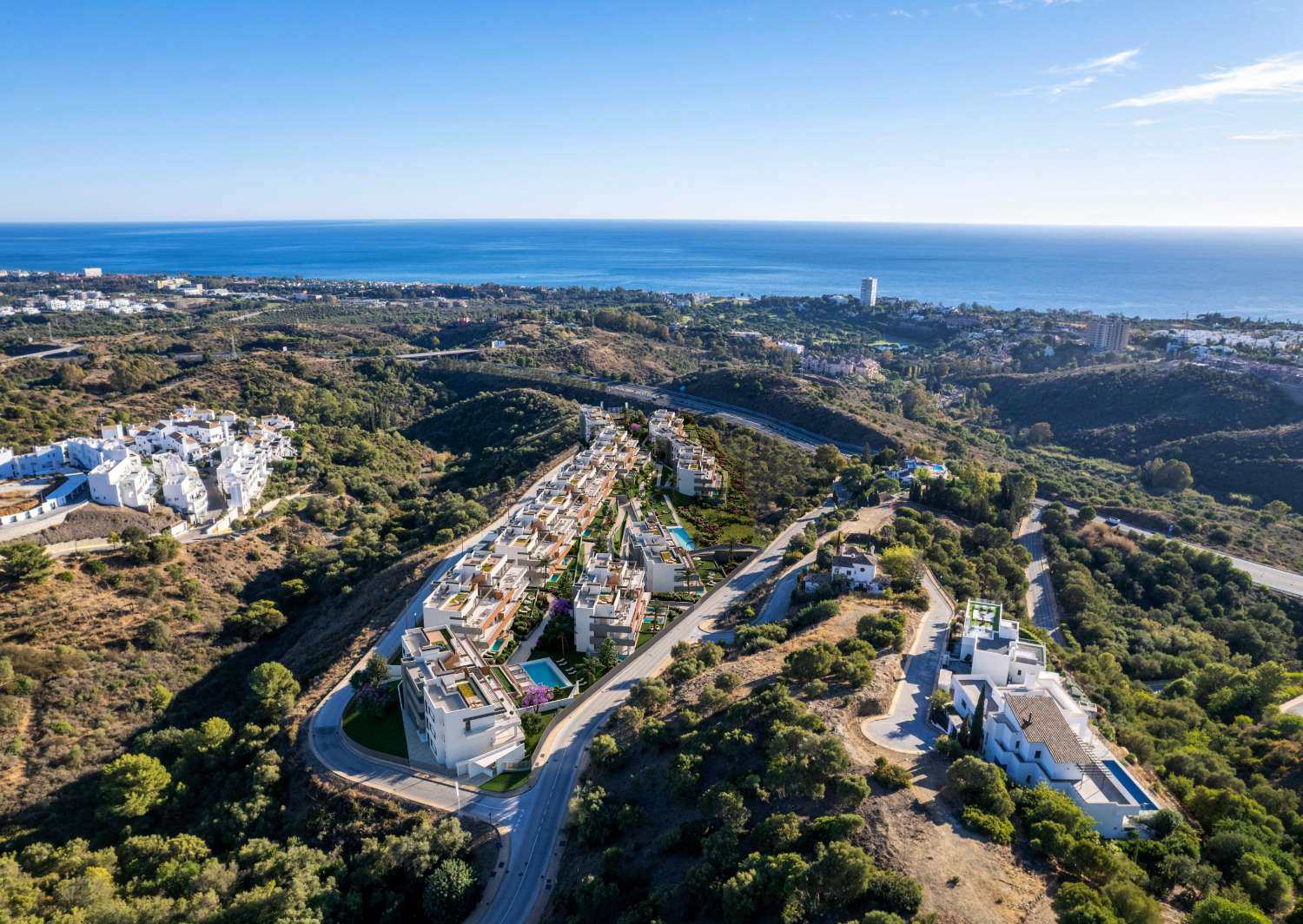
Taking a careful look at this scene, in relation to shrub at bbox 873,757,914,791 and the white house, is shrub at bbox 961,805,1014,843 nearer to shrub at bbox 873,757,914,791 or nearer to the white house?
shrub at bbox 873,757,914,791

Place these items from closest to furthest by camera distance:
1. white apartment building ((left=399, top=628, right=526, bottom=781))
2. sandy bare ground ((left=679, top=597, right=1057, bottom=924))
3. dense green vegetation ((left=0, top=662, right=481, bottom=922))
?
sandy bare ground ((left=679, top=597, right=1057, bottom=924)) → dense green vegetation ((left=0, top=662, right=481, bottom=922)) → white apartment building ((left=399, top=628, right=526, bottom=781))

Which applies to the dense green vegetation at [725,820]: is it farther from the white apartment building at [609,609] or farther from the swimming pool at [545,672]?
the white apartment building at [609,609]

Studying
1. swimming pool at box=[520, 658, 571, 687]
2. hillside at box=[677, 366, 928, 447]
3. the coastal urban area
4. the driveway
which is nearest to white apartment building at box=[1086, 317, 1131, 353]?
the coastal urban area

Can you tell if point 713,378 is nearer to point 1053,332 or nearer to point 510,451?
point 510,451

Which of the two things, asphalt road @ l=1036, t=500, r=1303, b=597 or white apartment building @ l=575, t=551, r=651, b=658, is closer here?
white apartment building @ l=575, t=551, r=651, b=658

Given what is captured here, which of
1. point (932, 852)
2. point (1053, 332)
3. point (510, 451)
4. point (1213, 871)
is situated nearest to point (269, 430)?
point (510, 451)

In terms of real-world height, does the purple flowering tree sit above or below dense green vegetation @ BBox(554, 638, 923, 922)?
below

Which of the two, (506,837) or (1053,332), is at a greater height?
(1053,332)

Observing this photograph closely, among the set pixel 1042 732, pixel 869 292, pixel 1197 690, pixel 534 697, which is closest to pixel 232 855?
pixel 534 697
